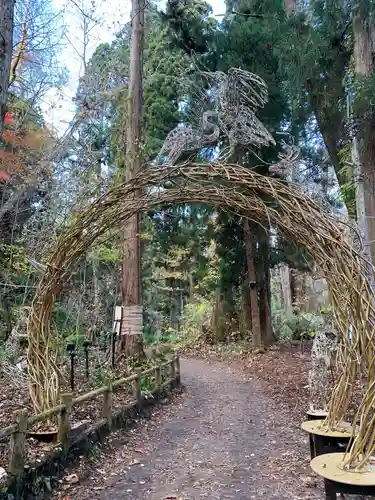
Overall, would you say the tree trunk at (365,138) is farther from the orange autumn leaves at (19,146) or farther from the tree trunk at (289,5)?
the orange autumn leaves at (19,146)

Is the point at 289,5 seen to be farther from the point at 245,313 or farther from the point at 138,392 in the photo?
the point at 245,313

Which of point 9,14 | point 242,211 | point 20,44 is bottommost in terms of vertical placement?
point 242,211

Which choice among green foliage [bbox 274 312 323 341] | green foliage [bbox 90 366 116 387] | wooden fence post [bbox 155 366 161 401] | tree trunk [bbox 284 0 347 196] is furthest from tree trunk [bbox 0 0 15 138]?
green foliage [bbox 274 312 323 341]

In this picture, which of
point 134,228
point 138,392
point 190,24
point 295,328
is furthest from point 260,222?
point 295,328

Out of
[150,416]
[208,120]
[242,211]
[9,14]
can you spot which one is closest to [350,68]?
[208,120]

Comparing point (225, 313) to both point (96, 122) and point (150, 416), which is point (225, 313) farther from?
point (150, 416)

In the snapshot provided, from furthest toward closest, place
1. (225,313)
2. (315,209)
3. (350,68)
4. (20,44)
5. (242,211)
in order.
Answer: (225,313) < (20,44) < (350,68) < (242,211) < (315,209)

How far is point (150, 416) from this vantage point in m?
6.20

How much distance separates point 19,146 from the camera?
34.4ft

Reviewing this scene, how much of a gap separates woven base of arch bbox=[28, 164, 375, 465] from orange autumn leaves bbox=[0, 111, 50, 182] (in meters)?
5.03

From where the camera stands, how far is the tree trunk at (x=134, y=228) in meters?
7.44

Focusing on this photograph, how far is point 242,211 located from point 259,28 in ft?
28.1

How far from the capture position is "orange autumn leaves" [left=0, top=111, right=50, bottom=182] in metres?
9.14

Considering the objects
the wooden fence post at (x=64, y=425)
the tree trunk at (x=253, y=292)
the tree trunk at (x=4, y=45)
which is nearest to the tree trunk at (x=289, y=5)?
the tree trunk at (x=253, y=292)
